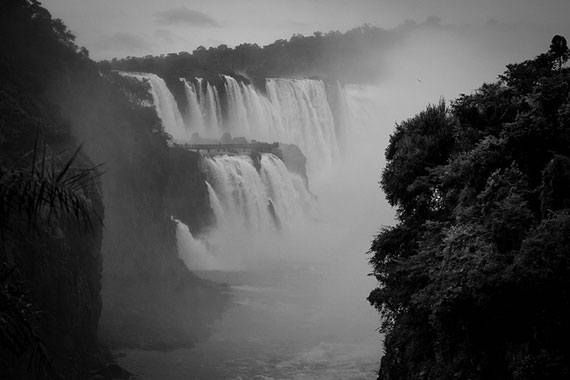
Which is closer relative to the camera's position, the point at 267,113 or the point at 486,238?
the point at 486,238

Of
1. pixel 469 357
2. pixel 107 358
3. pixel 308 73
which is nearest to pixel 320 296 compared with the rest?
pixel 107 358

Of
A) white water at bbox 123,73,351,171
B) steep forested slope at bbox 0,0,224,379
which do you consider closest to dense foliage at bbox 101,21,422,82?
white water at bbox 123,73,351,171

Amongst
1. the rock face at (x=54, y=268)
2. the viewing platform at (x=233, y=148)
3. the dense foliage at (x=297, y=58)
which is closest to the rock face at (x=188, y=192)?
the viewing platform at (x=233, y=148)

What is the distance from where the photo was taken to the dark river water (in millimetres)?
24969

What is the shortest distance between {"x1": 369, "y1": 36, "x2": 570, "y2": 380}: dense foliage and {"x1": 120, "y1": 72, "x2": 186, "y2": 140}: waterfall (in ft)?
135

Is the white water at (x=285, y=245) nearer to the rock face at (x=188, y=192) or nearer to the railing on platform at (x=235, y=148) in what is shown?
the rock face at (x=188, y=192)

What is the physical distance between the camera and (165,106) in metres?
56.0

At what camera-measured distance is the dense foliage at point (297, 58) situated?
Result: 8544cm

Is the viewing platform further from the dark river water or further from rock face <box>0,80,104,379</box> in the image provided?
rock face <box>0,80,104,379</box>

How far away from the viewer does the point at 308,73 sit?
5364 inches

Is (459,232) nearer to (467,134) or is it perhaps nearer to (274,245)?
(467,134)

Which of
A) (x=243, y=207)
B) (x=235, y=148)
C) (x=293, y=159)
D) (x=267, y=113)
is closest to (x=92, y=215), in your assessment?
(x=243, y=207)

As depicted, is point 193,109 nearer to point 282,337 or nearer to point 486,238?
point 282,337

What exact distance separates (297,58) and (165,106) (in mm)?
82591
